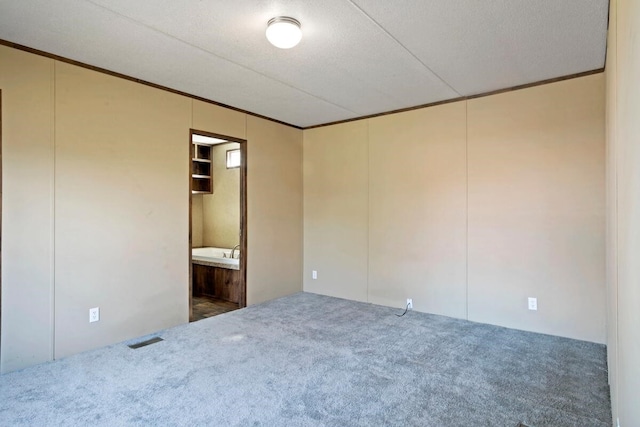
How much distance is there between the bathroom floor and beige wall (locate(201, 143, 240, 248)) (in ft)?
4.64

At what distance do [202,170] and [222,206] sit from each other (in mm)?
750

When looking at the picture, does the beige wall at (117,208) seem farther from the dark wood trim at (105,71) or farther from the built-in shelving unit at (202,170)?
the built-in shelving unit at (202,170)

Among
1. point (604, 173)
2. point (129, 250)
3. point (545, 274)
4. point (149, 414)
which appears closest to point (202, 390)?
point (149, 414)

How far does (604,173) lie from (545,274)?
41.7 inches

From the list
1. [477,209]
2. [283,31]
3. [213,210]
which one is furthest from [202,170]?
[477,209]

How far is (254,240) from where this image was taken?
189 inches

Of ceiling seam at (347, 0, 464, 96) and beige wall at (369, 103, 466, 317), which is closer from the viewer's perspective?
ceiling seam at (347, 0, 464, 96)

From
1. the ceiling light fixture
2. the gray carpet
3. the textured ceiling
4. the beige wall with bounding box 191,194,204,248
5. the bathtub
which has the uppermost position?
the textured ceiling

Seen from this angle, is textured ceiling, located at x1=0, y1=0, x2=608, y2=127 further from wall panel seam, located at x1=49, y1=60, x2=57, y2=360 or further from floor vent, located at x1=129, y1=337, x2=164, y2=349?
floor vent, located at x1=129, y1=337, x2=164, y2=349

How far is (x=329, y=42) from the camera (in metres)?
2.76

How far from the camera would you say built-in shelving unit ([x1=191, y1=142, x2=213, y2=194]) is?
643cm

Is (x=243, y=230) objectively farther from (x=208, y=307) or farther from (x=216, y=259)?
(x=208, y=307)

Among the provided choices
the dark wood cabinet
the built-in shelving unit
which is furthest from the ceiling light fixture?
the built-in shelving unit

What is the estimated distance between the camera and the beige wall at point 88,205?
110 inches
